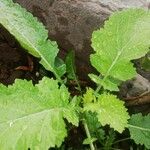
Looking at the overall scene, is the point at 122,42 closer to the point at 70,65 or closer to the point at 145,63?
the point at 145,63

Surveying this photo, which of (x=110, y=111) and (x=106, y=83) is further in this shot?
(x=106, y=83)

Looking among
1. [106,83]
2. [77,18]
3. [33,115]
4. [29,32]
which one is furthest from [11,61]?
[33,115]

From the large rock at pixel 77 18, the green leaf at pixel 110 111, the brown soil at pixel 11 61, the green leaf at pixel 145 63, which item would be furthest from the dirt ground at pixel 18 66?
the green leaf at pixel 110 111

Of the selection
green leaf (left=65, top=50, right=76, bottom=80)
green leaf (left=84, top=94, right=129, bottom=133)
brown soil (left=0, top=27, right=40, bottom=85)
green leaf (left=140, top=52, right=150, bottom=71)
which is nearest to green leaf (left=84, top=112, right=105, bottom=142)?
green leaf (left=84, top=94, right=129, bottom=133)

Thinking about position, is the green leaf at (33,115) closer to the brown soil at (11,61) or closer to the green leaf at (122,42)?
the green leaf at (122,42)

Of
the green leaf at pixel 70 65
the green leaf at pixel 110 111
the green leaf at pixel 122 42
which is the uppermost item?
the green leaf at pixel 122 42
